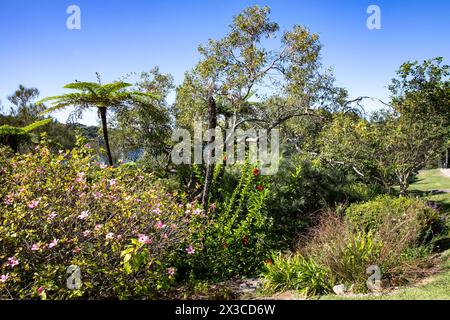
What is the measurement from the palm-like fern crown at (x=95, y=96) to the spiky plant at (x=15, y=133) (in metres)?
2.09

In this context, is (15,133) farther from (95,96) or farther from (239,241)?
(239,241)

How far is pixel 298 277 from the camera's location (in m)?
5.51

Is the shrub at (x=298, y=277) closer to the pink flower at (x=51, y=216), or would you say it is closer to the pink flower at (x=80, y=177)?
the pink flower at (x=80, y=177)

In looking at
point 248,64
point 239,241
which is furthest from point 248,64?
point 239,241

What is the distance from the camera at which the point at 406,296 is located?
470cm

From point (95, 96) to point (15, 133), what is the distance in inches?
161

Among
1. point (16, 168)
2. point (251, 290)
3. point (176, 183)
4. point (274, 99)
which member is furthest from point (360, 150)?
point (16, 168)

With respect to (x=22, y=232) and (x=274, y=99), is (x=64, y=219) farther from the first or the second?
(x=274, y=99)

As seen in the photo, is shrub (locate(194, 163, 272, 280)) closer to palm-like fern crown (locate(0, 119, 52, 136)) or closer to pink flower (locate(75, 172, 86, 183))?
pink flower (locate(75, 172, 86, 183))

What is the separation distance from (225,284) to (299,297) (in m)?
1.34

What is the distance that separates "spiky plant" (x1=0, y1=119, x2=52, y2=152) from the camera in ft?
41.8

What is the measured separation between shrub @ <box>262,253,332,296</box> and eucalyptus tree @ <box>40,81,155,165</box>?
616 centimetres

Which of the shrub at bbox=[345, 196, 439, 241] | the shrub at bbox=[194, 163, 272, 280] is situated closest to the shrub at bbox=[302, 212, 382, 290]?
the shrub at bbox=[345, 196, 439, 241]

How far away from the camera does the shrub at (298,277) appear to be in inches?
212
